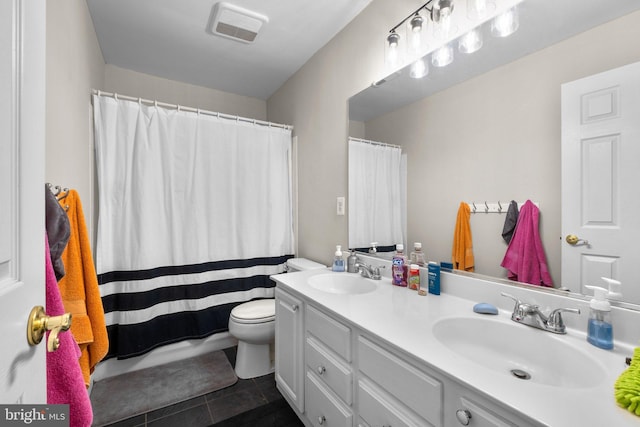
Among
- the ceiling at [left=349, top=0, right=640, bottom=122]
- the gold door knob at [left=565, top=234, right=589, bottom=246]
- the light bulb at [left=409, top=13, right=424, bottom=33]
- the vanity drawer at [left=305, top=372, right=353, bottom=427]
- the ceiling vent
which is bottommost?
the vanity drawer at [left=305, top=372, right=353, bottom=427]

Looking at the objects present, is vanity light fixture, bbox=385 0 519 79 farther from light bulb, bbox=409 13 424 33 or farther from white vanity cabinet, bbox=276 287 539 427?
white vanity cabinet, bbox=276 287 539 427

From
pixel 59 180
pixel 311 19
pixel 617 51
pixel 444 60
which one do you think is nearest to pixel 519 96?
pixel 617 51

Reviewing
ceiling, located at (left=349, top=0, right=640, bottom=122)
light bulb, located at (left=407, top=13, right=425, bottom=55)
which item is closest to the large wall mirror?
ceiling, located at (left=349, top=0, right=640, bottom=122)

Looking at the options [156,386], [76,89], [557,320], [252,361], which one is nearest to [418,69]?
[557,320]

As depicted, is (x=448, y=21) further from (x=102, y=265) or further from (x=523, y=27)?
(x=102, y=265)

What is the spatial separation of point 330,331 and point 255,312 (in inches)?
37.6

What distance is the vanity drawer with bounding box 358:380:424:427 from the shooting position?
32.6 inches

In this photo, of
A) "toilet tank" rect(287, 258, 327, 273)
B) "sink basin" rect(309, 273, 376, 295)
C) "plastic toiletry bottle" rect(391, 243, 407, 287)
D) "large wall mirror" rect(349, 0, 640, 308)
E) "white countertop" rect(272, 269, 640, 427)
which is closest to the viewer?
"white countertop" rect(272, 269, 640, 427)

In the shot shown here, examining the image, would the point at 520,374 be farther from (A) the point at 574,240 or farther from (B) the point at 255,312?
(B) the point at 255,312

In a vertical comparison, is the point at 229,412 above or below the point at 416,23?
below

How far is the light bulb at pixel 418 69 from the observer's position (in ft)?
4.53

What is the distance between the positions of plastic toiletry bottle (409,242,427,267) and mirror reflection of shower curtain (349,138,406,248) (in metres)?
0.09

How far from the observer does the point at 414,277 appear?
4.39ft

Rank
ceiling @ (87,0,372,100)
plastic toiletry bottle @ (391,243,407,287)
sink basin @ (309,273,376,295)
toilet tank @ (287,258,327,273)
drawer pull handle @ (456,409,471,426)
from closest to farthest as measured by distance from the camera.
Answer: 1. drawer pull handle @ (456,409,471,426)
2. plastic toiletry bottle @ (391,243,407,287)
3. sink basin @ (309,273,376,295)
4. ceiling @ (87,0,372,100)
5. toilet tank @ (287,258,327,273)
